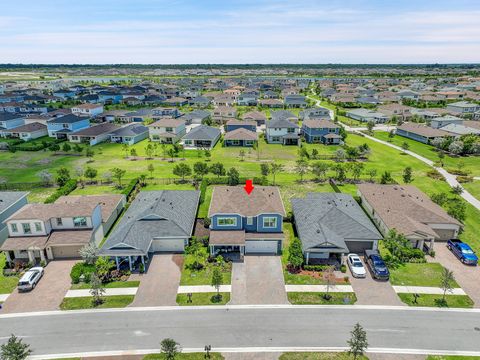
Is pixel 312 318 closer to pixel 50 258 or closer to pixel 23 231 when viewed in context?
pixel 50 258

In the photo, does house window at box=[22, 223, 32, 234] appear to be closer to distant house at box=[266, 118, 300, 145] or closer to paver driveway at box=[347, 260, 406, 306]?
A: paver driveway at box=[347, 260, 406, 306]

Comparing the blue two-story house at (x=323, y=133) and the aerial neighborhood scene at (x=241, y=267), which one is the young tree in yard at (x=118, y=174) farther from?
the blue two-story house at (x=323, y=133)

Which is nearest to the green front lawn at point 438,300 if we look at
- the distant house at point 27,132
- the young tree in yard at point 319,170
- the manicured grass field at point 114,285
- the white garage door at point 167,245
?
the white garage door at point 167,245

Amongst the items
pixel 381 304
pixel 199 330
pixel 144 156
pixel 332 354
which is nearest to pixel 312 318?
pixel 332 354

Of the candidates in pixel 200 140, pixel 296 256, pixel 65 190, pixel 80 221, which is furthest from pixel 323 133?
pixel 80 221

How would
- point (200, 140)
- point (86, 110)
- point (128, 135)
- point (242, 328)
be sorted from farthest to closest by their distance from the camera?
point (86, 110) → point (128, 135) → point (200, 140) → point (242, 328)

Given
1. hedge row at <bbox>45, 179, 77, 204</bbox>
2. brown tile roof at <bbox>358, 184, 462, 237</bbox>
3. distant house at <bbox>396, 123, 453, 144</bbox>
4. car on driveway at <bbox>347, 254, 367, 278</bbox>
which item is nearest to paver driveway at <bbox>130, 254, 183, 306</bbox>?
car on driveway at <bbox>347, 254, 367, 278</bbox>

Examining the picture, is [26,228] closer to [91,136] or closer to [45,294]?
[45,294]
